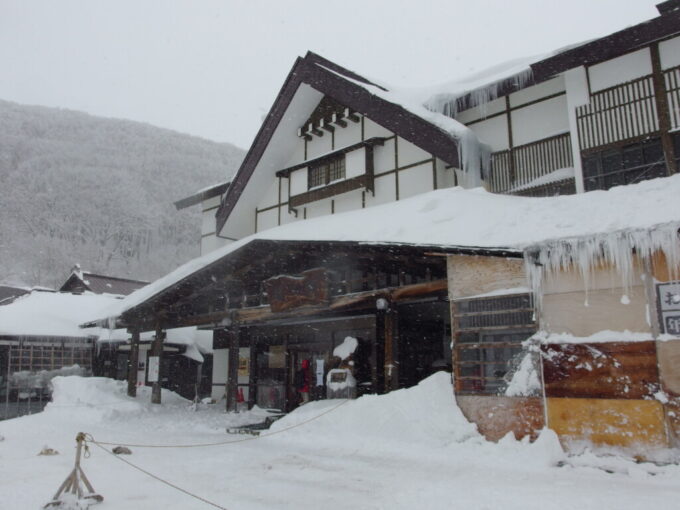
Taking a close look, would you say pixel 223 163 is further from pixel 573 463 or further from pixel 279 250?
pixel 573 463

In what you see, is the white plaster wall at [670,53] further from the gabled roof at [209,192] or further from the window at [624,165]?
the gabled roof at [209,192]

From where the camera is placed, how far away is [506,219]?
34.1 feet

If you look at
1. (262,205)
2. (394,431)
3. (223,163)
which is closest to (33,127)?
(223,163)

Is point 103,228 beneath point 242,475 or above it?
above

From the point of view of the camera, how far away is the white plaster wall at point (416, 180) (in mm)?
15133

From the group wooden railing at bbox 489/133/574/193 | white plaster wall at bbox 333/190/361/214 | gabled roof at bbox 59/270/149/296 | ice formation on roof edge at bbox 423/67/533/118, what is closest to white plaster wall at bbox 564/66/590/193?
wooden railing at bbox 489/133/574/193

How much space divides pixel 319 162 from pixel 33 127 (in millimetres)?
89882

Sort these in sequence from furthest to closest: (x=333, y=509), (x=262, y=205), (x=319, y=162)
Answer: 1. (x=262, y=205)
2. (x=319, y=162)
3. (x=333, y=509)

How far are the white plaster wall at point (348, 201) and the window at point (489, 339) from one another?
7.46 m

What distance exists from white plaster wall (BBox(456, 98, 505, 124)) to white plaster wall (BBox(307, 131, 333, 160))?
4555 millimetres

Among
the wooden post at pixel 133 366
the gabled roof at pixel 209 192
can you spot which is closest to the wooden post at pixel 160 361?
the wooden post at pixel 133 366

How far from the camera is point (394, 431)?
32.4 ft

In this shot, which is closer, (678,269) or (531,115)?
(678,269)

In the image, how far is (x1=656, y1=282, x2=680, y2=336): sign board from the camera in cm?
788
